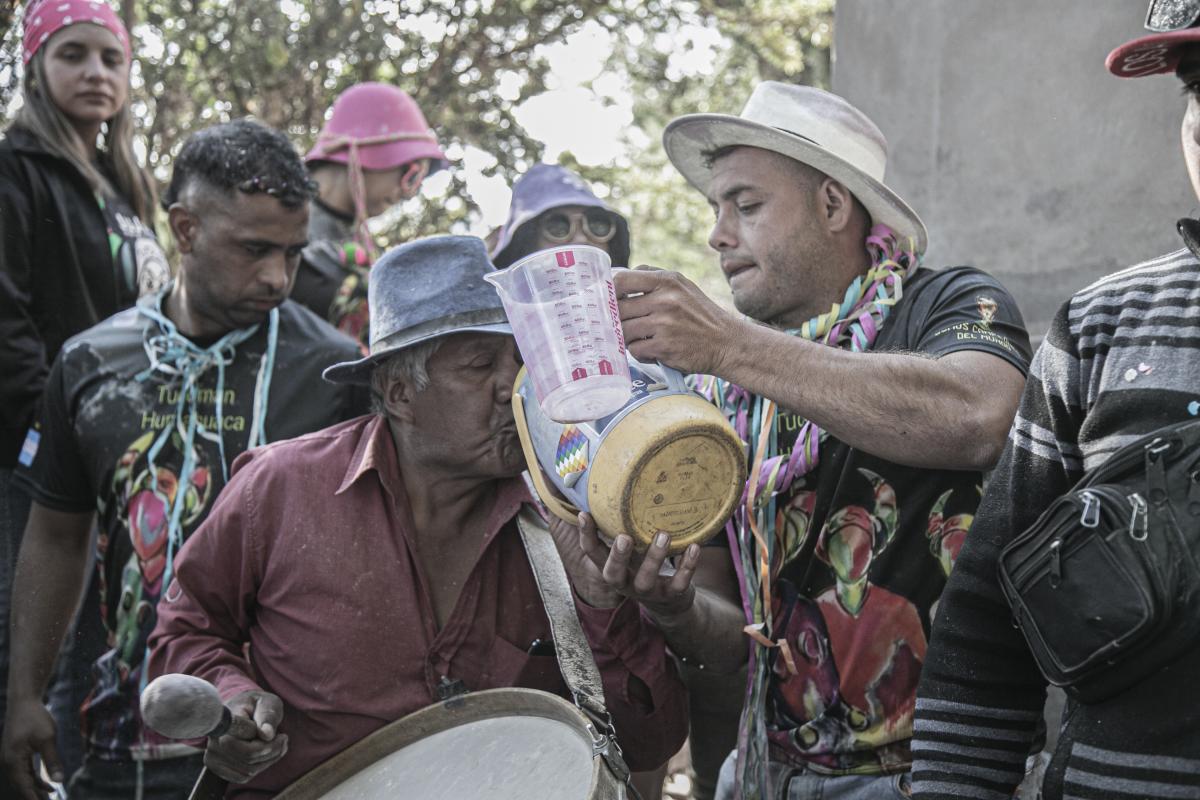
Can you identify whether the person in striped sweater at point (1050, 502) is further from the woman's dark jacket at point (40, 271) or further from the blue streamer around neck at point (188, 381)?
the woman's dark jacket at point (40, 271)

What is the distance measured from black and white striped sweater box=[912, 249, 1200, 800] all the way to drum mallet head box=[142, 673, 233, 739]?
134 centimetres

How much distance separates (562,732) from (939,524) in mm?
920

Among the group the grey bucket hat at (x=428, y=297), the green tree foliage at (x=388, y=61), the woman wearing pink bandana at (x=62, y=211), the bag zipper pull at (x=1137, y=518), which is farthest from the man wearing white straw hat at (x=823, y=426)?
the green tree foliage at (x=388, y=61)

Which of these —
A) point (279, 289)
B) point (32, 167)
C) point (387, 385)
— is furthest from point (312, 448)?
point (32, 167)

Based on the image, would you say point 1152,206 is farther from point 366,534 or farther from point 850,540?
point 366,534

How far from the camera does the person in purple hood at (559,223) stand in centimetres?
459

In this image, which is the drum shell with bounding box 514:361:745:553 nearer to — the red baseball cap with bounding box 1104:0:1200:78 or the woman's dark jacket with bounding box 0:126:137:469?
the red baseball cap with bounding box 1104:0:1200:78

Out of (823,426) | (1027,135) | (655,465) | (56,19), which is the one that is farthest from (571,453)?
(56,19)

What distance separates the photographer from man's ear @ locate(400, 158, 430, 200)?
5637 millimetres

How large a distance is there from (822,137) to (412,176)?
9.76 ft

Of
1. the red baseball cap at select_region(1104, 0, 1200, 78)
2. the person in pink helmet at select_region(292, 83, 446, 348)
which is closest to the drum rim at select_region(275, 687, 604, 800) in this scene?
the red baseball cap at select_region(1104, 0, 1200, 78)

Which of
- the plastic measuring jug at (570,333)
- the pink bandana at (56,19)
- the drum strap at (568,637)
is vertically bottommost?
the drum strap at (568,637)

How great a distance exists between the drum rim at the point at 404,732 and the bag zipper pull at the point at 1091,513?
4.03 feet

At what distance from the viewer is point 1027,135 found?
163 inches
